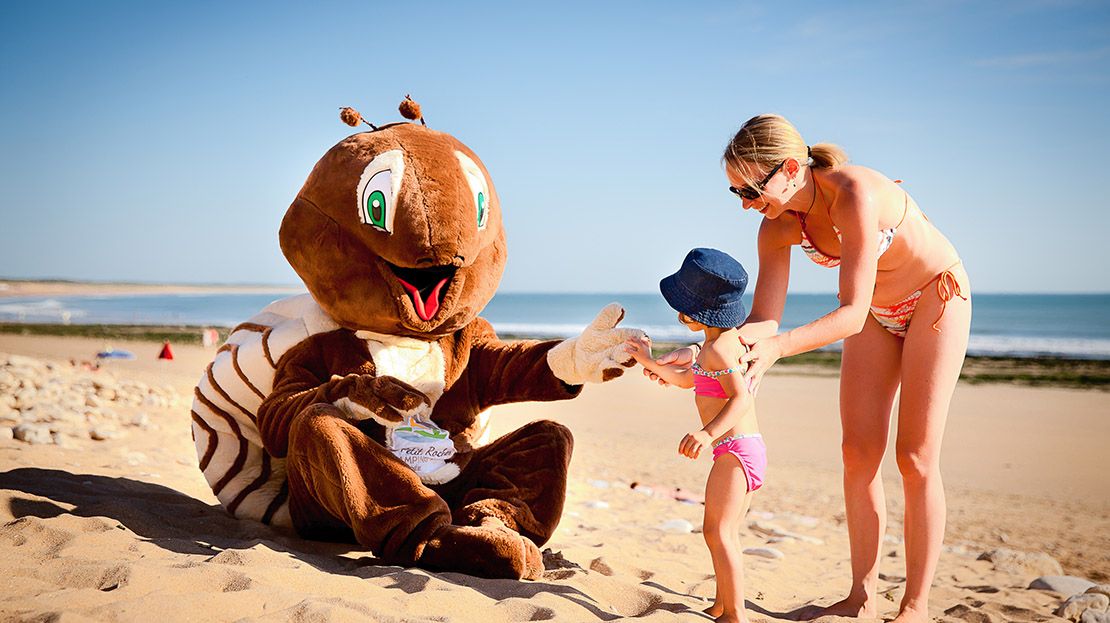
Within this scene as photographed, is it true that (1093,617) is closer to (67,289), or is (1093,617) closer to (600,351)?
(600,351)

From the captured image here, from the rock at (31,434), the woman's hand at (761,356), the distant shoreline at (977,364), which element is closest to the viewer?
the woman's hand at (761,356)

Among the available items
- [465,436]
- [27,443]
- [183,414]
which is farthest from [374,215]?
[183,414]

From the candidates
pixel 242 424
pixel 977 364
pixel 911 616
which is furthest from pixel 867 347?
pixel 977 364

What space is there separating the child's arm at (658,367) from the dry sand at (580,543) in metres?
0.89

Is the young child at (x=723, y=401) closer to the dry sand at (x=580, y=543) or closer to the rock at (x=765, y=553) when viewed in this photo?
the dry sand at (x=580, y=543)

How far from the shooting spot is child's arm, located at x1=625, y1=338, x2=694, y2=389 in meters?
3.40

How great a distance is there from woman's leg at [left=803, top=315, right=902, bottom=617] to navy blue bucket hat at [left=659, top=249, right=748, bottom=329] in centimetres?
76

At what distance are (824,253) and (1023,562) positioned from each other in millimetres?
2944

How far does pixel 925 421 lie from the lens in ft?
11.4

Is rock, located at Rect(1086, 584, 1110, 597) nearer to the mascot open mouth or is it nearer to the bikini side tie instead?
the bikini side tie

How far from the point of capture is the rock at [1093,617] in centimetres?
395

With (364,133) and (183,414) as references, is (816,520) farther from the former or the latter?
(183,414)

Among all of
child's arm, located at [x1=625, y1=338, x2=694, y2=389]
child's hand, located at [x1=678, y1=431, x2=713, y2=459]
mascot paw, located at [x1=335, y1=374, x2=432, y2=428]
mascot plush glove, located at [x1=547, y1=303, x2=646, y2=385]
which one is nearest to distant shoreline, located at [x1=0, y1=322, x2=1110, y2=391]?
mascot plush glove, located at [x1=547, y1=303, x2=646, y2=385]

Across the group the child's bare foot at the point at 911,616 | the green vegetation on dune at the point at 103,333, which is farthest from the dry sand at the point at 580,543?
the green vegetation on dune at the point at 103,333
